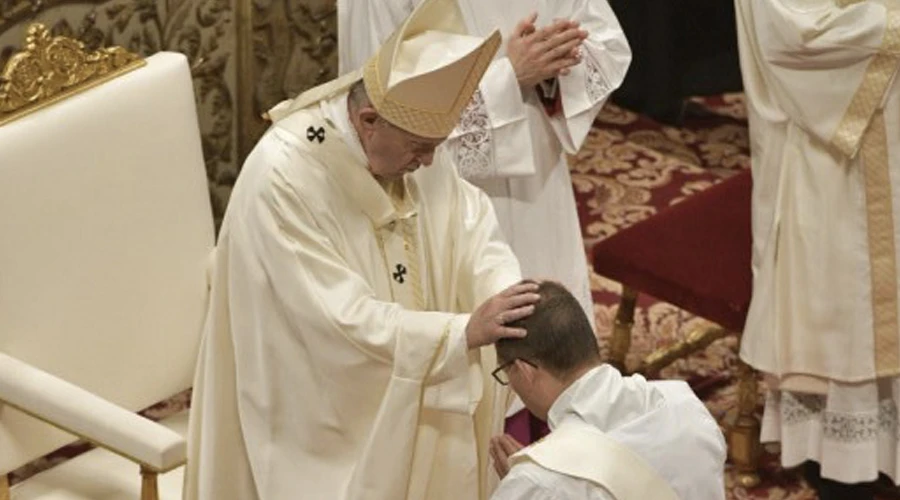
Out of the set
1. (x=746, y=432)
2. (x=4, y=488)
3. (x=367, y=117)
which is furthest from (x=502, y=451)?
(x=746, y=432)

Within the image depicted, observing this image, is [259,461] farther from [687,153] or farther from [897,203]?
[687,153]

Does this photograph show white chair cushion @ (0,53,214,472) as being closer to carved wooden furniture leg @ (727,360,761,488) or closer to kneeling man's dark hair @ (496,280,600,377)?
kneeling man's dark hair @ (496,280,600,377)

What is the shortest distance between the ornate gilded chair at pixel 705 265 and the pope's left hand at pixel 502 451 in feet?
5.85

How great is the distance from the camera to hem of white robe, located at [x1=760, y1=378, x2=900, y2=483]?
212 inches

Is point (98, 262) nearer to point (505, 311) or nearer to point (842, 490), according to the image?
point (505, 311)

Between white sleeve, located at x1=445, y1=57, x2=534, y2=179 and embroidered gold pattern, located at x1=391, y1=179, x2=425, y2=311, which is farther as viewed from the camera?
white sleeve, located at x1=445, y1=57, x2=534, y2=179

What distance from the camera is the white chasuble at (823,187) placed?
201 inches

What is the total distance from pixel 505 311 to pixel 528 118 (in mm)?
1361

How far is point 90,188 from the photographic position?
4660 mm

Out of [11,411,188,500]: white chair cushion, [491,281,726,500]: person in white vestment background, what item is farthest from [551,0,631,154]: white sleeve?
[491,281,726,500]: person in white vestment background

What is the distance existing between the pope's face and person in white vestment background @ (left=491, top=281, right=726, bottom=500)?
49 centimetres

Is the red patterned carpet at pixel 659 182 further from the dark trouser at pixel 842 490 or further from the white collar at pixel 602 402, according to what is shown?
the white collar at pixel 602 402

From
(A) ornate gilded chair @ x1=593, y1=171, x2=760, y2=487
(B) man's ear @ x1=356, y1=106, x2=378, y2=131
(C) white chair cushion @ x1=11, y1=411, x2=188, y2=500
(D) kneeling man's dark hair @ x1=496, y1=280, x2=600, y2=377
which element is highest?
(B) man's ear @ x1=356, y1=106, x2=378, y2=131

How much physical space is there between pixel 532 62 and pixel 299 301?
1071mm
